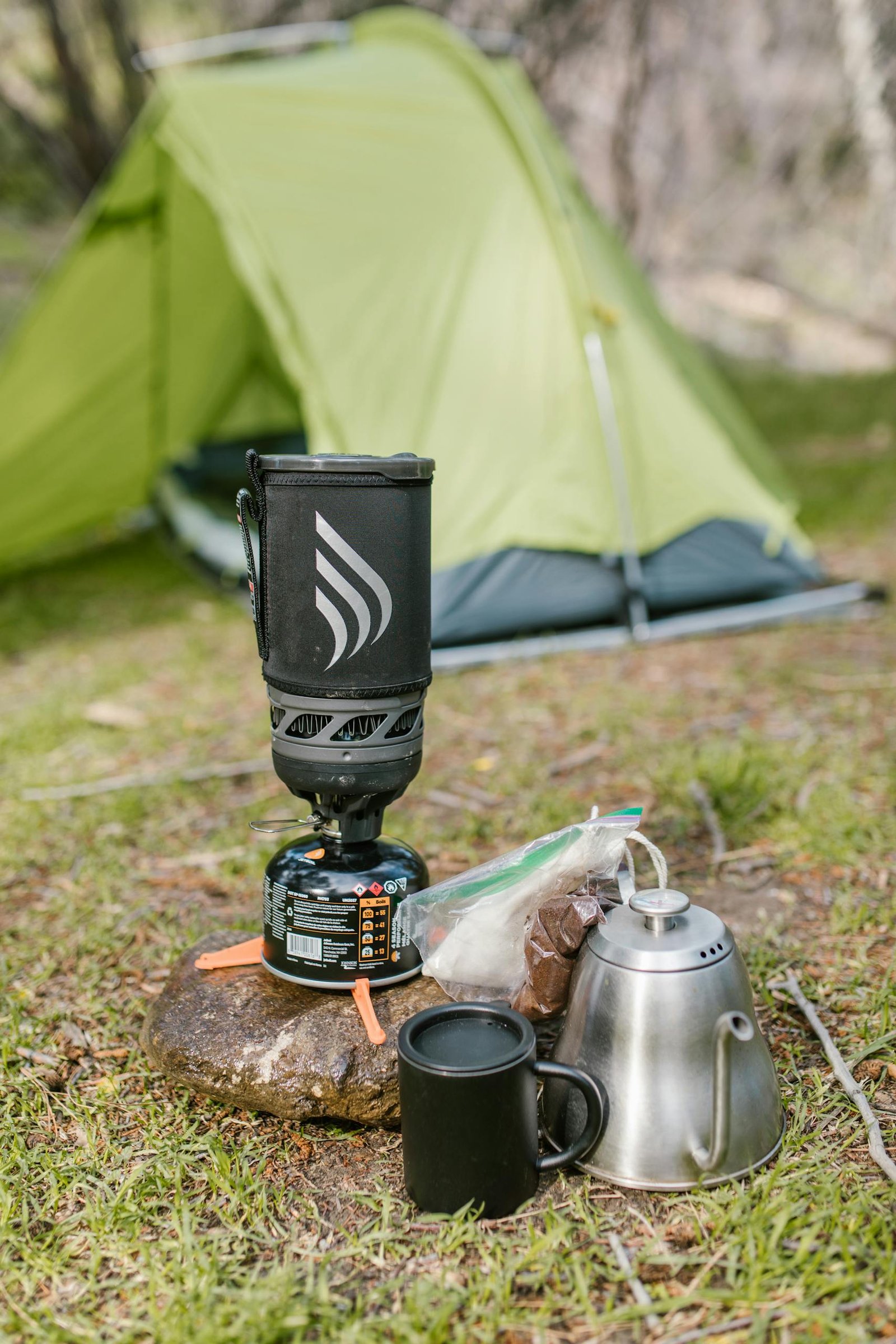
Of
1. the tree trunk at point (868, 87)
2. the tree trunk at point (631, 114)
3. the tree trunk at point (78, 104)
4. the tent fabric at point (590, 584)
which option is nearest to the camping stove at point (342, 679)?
the tent fabric at point (590, 584)

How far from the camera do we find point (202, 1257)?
144 cm

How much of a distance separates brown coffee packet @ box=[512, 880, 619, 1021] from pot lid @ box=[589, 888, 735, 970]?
0.03 meters

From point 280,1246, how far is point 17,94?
8927 mm

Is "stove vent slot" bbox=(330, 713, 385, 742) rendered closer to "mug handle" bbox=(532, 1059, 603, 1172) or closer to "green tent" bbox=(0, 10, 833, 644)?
"mug handle" bbox=(532, 1059, 603, 1172)

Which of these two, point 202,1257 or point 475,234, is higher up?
point 475,234

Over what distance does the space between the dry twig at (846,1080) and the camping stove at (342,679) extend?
2.16ft

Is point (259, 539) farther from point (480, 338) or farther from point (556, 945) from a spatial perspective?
point (480, 338)

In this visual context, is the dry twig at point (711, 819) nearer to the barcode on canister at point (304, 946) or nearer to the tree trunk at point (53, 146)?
the barcode on canister at point (304, 946)

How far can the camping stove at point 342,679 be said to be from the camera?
1630 mm

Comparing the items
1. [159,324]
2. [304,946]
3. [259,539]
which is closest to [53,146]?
[159,324]

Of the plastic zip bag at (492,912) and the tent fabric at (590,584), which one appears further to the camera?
the tent fabric at (590,584)

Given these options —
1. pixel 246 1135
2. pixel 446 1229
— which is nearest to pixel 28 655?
pixel 246 1135

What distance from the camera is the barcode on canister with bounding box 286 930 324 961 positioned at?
5.80 feet

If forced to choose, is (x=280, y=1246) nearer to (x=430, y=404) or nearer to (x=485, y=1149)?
(x=485, y=1149)
